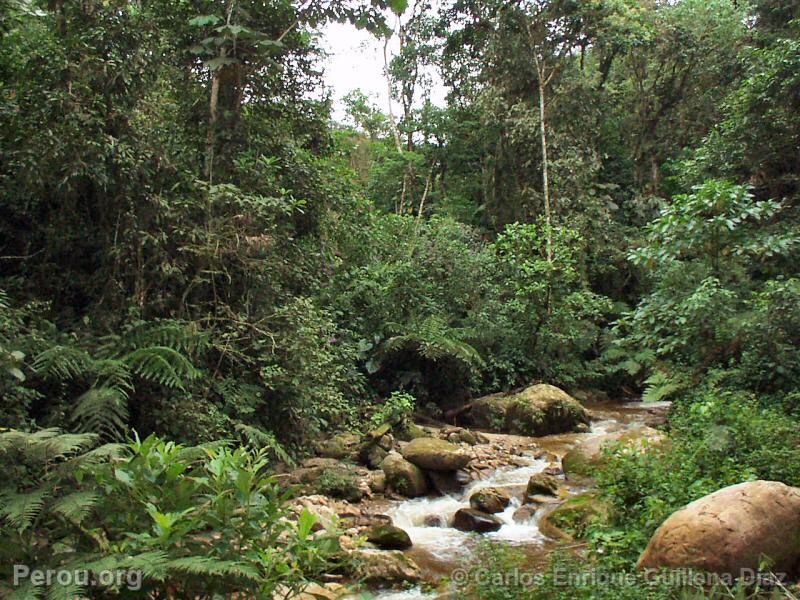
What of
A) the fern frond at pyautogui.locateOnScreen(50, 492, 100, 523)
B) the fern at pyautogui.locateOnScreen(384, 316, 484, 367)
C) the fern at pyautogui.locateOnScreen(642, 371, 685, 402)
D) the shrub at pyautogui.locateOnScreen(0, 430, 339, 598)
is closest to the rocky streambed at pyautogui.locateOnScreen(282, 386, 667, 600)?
the fern at pyautogui.locateOnScreen(642, 371, 685, 402)

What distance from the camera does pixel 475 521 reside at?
7051 mm

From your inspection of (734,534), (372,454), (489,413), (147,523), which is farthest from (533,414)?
(147,523)

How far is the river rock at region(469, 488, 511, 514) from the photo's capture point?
7.46 meters

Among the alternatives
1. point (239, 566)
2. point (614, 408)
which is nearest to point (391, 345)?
point (614, 408)

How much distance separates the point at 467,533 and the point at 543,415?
464 cm

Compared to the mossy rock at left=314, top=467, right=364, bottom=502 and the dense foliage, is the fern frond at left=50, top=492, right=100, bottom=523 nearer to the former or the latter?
the dense foliage

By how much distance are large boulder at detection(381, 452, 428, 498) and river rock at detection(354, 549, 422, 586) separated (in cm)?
225

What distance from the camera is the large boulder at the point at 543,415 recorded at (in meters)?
11.2

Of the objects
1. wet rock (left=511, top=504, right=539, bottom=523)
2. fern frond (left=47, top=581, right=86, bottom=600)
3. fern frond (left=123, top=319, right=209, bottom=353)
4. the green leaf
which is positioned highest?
the green leaf

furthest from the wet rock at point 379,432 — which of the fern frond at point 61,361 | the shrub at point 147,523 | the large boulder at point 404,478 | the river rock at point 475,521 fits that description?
the shrub at point 147,523

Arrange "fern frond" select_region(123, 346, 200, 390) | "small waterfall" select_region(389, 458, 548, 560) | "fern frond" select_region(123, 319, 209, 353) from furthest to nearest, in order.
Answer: "small waterfall" select_region(389, 458, 548, 560) → "fern frond" select_region(123, 319, 209, 353) → "fern frond" select_region(123, 346, 200, 390)

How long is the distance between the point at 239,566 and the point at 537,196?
1475cm

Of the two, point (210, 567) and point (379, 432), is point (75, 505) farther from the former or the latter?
point (379, 432)

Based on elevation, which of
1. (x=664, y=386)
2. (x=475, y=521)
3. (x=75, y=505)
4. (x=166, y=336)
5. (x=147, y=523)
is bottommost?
(x=475, y=521)
